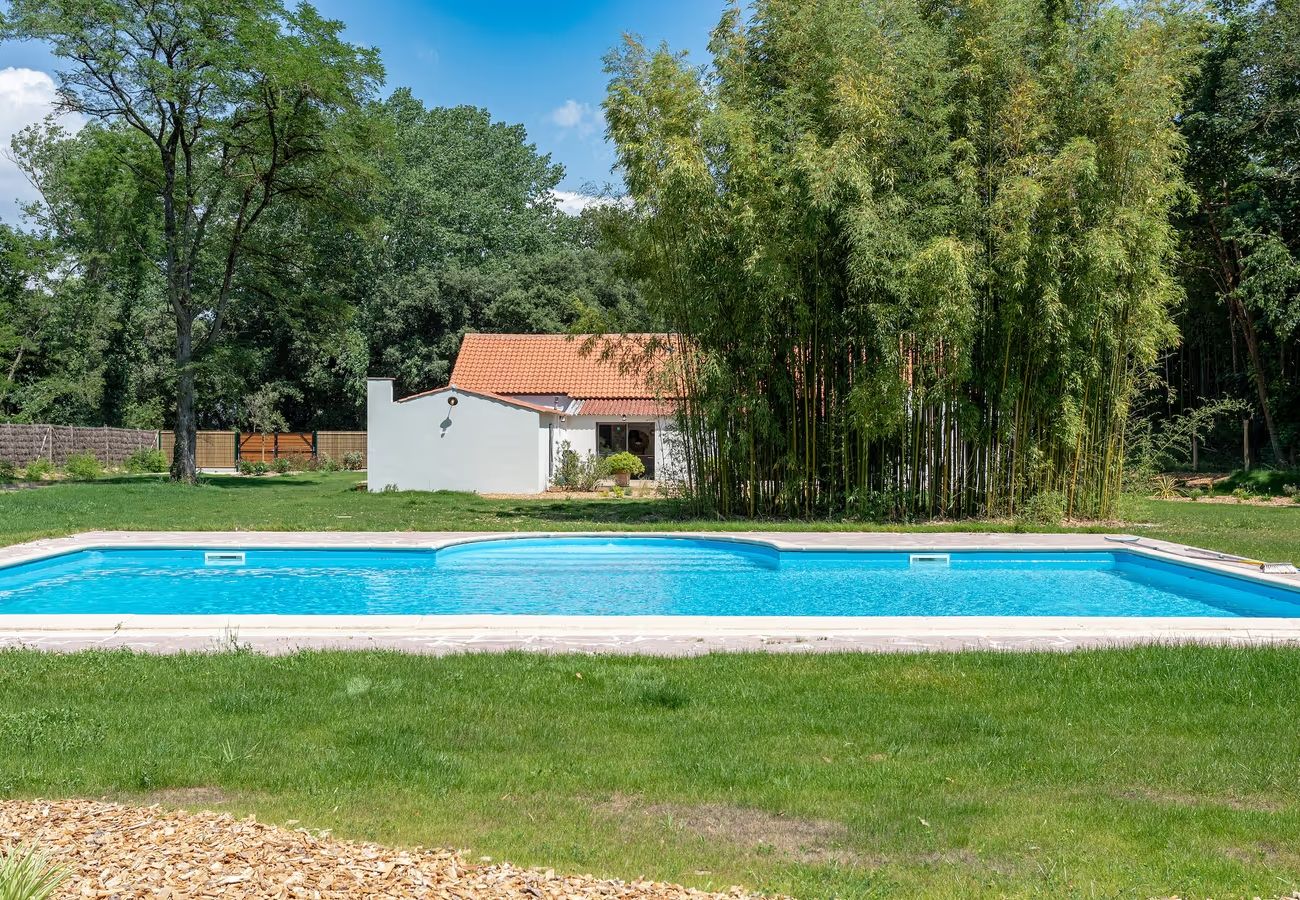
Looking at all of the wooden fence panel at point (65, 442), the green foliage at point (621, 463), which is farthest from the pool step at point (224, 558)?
the wooden fence panel at point (65, 442)

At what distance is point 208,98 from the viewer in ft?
77.8

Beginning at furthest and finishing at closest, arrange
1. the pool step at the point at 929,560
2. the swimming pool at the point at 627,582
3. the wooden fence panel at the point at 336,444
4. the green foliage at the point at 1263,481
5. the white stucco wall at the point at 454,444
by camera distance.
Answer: the wooden fence panel at the point at 336,444 → the white stucco wall at the point at 454,444 → the green foliage at the point at 1263,481 → the pool step at the point at 929,560 → the swimming pool at the point at 627,582

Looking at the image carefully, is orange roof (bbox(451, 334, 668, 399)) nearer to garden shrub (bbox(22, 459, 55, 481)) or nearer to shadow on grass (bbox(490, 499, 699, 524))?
shadow on grass (bbox(490, 499, 699, 524))

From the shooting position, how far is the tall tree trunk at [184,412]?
24391mm

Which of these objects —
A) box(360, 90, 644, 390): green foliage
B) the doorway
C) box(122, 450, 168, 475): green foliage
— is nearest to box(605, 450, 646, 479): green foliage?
the doorway

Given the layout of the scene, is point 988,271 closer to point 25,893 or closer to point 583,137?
point 25,893

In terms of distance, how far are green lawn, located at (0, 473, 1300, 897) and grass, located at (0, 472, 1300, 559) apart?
24.2 feet

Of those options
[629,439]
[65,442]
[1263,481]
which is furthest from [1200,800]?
[65,442]

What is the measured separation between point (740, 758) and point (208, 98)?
79.5 feet

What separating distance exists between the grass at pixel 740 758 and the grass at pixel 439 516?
7338 millimetres

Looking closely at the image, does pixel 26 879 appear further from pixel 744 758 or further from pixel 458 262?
pixel 458 262

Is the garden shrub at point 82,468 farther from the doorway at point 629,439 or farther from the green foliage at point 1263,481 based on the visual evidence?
the green foliage at point 1263,481

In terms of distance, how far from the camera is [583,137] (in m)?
34.9

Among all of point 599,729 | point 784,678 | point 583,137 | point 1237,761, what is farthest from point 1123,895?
point 583,137
